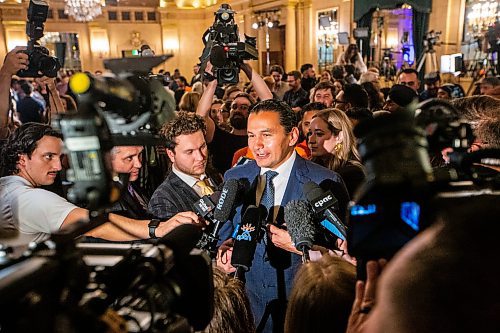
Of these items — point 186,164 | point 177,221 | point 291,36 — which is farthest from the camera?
point 291,36

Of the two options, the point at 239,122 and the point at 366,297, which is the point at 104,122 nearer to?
the point at 366,297

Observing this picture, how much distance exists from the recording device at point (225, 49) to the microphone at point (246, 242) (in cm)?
109

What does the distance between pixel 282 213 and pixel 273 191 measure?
0.37ft

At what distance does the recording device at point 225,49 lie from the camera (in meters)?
2.37

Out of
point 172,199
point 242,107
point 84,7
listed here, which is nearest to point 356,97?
point 242,107

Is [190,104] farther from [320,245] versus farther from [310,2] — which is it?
[310,2]

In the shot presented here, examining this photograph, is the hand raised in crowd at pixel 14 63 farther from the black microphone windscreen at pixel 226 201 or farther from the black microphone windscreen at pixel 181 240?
the black microphone windscreen at pixel 181 240

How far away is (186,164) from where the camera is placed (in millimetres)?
2160

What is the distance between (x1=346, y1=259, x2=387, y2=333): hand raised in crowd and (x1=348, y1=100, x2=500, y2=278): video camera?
18 mm

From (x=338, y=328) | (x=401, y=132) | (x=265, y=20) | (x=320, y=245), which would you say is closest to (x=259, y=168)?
(x=320, y=245)

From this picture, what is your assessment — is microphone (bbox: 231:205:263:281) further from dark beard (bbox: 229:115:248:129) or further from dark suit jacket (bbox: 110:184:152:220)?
dark beard (bbox: 229:115:248:129)

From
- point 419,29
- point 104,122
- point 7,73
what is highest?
point 419,29

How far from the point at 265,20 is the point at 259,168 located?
1174 cm

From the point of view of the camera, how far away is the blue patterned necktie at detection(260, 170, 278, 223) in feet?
6.25
